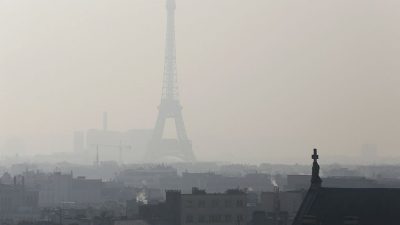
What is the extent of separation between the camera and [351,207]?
50.7 metres

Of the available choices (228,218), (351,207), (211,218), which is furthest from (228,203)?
(351,207)

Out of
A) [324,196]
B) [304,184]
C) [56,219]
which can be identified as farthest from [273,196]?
[324,196]

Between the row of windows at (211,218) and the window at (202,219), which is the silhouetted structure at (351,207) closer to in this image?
the row of windows at (211,218)

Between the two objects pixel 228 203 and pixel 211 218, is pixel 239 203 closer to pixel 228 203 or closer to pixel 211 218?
pixel 228 203

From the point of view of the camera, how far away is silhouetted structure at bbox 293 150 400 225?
164 feet

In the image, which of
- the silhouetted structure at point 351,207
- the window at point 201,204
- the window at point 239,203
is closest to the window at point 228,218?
the window at point 239,203

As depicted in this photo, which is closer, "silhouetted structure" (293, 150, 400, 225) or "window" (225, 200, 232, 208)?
"silhouetted structure" (293, 150, 400, 225)

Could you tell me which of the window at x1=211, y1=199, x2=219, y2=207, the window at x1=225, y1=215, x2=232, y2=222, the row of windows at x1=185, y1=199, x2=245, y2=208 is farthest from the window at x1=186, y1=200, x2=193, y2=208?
the window at x1=225, y1=215, x2=232, y2=222

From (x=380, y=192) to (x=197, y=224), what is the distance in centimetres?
5963

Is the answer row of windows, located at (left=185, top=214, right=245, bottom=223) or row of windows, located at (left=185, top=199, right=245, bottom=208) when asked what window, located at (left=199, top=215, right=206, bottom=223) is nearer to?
row of windows, located at (left=185, top=214, right=245, bottom=223)

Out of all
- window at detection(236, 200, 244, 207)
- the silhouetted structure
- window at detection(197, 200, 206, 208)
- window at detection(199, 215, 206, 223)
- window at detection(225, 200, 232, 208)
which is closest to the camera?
the silhouetted structure

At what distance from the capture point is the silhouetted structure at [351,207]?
50.0 metres

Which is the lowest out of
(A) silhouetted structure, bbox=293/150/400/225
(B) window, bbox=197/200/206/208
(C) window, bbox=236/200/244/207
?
(A) silhouetted structure, bbox=293/150/400/225

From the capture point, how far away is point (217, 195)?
112 metres
